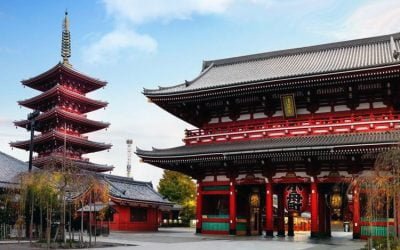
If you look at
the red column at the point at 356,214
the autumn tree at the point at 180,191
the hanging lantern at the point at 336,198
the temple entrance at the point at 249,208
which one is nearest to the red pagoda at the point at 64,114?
the autumn tree at the point at 180,191

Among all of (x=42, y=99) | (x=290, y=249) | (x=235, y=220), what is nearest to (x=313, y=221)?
(x=235, y=220)

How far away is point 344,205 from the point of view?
1341 inches

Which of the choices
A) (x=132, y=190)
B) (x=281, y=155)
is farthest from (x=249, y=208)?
(x=132, y=190)

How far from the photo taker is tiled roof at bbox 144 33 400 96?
1446 inches

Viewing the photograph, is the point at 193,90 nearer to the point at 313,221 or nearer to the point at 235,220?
the point at 235,220

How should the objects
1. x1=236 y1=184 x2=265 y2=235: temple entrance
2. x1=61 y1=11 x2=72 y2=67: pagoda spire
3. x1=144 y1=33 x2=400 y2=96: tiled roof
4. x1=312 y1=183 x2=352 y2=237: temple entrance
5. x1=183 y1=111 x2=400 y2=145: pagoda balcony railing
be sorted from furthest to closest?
x1=61 y1=11 x2=72 y2=67: pagoda spire < x1=144 y1=33 x2=400 y2=96: tiled roof < x1=236 y1=184 x2=265 y2=235: temple entrance < x1=312 y1=183 x2=352 y2=237: temple entrance < x1=183 y1=111 x2=400 y2=145: pagoda balcony railing

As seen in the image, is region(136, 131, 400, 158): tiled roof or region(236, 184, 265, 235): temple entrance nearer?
region(136, 131, 400, 158): tiled roof

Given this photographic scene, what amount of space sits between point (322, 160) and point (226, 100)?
339 inches

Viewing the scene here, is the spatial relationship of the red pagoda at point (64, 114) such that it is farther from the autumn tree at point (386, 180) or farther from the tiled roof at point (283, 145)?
the autumn tree at point (386, 180)

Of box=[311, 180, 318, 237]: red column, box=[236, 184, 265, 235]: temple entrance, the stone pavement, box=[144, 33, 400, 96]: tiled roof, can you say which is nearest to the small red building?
box=[236, 184, 265, 235]: temple entrance

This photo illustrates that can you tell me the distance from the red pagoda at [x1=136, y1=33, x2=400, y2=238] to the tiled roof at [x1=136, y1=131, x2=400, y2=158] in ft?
0.23

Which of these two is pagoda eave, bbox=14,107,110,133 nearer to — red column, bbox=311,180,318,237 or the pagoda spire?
the pagoda spire

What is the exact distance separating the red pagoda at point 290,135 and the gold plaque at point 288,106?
0.24ft

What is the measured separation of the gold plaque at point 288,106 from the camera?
34250 millimetres
